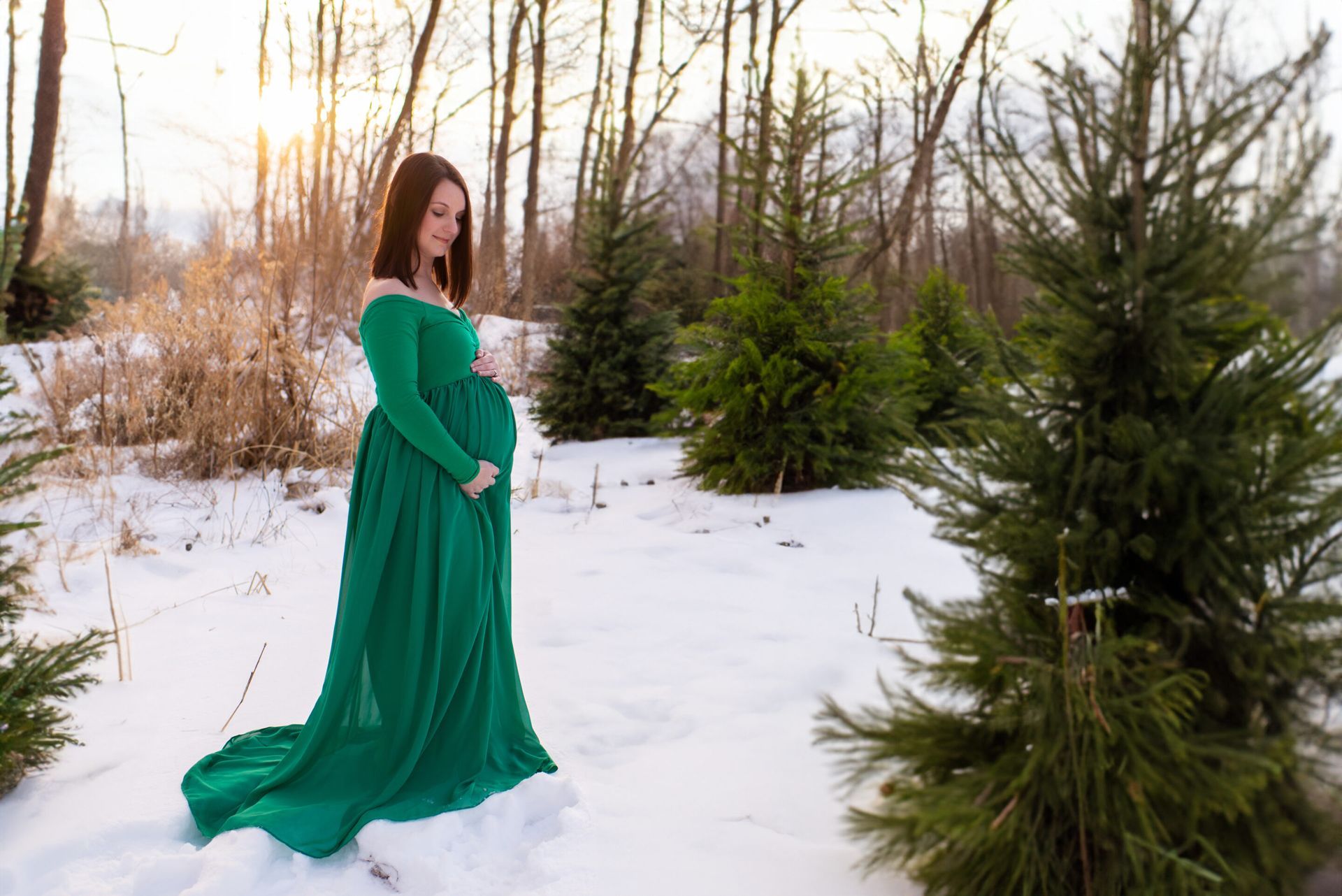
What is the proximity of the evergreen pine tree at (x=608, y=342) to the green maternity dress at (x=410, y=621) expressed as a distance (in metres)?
6.98

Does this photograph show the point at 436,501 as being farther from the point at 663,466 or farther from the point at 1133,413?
the point at 663,466

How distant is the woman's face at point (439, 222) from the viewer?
2666mm

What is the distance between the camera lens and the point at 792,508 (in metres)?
6.11

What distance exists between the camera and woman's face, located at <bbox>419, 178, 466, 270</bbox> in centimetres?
267

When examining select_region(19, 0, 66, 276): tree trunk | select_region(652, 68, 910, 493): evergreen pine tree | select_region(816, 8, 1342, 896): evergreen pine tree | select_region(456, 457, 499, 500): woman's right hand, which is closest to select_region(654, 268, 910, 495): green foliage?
select_region(652, 68, 910, 493): evergreen pine tree

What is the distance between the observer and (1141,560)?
1.86m

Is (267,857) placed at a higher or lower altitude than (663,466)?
lower

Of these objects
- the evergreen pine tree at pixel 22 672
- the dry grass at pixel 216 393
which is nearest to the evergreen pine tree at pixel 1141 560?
the evergreen pine tree at pixel 22 672

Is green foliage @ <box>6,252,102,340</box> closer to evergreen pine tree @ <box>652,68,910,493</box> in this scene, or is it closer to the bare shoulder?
evergreen pine tree @ <box>652,68,910,493</box>

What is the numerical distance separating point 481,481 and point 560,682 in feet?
4.14

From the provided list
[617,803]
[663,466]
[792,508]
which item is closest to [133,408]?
[663,466]

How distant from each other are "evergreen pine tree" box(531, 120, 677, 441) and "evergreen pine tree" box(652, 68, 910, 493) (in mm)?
3071

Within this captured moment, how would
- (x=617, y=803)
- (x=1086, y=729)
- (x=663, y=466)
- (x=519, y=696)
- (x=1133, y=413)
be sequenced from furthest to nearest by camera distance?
1. (x=663, y=466)
2. (x=519, y=696)
3. (x=617, y=803)
4. (x=1133, y=413)
5. (x=1086, y=729)

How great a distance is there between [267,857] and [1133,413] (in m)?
2.32
